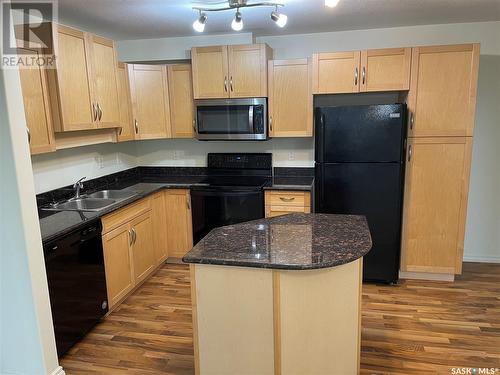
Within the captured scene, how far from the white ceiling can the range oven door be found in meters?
1.55

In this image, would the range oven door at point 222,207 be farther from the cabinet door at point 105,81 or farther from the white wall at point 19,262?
the white wall at point 19,262

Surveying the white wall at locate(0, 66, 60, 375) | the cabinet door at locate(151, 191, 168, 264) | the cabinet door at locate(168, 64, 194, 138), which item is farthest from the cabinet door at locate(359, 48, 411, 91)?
the white wall at locate(0, 66, 60, 375)

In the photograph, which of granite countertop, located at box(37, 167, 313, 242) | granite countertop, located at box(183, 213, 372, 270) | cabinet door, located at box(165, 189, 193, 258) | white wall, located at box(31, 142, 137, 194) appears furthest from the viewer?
cabinet door, located at box(165, 189, 193, 258)

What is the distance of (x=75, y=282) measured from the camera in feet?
8.32

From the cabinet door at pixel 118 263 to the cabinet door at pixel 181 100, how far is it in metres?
1.26

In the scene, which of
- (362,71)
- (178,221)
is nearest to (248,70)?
(362,71)

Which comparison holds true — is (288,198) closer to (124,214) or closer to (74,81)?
(124,214)

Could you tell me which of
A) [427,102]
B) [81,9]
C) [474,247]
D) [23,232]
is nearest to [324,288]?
[23,232]

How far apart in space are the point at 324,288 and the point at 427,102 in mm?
2167

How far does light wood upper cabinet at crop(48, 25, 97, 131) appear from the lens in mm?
2705

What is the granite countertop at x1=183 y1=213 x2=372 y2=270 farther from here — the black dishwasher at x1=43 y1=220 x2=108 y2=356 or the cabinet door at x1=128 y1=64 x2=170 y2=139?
the cabinet door at x1=128 y1=64 x2=170 y2=139

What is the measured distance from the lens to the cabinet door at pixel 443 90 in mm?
3105

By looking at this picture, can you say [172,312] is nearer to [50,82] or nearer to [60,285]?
[60,285]

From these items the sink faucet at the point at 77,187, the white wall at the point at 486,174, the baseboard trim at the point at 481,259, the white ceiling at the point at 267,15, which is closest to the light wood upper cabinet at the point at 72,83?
the white ceiling at the point at 267,15
